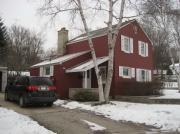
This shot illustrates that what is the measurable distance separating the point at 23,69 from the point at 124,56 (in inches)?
1360

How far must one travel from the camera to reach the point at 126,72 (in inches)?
995

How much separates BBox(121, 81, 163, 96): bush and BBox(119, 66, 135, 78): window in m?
1.46

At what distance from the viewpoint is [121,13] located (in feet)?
60.1

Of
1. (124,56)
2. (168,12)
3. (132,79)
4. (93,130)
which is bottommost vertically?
(93,130)

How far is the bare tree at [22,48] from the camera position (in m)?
52.3

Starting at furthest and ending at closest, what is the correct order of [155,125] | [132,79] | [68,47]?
[68,47], [132,79], [155,125]

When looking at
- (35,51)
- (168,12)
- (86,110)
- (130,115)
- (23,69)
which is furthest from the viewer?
(35,51)

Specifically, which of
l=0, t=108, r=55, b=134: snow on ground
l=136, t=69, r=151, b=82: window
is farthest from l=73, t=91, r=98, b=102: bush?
l=0, t=108, r=55, b=134: snow on ground

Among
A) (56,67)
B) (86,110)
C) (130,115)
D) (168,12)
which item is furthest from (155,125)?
(56,67)

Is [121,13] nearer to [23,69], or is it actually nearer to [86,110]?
[86,110]

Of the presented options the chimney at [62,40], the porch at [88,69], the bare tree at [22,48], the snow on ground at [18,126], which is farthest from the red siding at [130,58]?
the bare tree at [22,48]

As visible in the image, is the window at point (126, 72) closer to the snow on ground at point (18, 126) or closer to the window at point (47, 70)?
the window at point (47, 70)

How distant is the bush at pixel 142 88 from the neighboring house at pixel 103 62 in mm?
661

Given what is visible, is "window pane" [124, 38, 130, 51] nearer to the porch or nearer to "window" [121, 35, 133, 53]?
"window" [121, 35, 133, 53]
